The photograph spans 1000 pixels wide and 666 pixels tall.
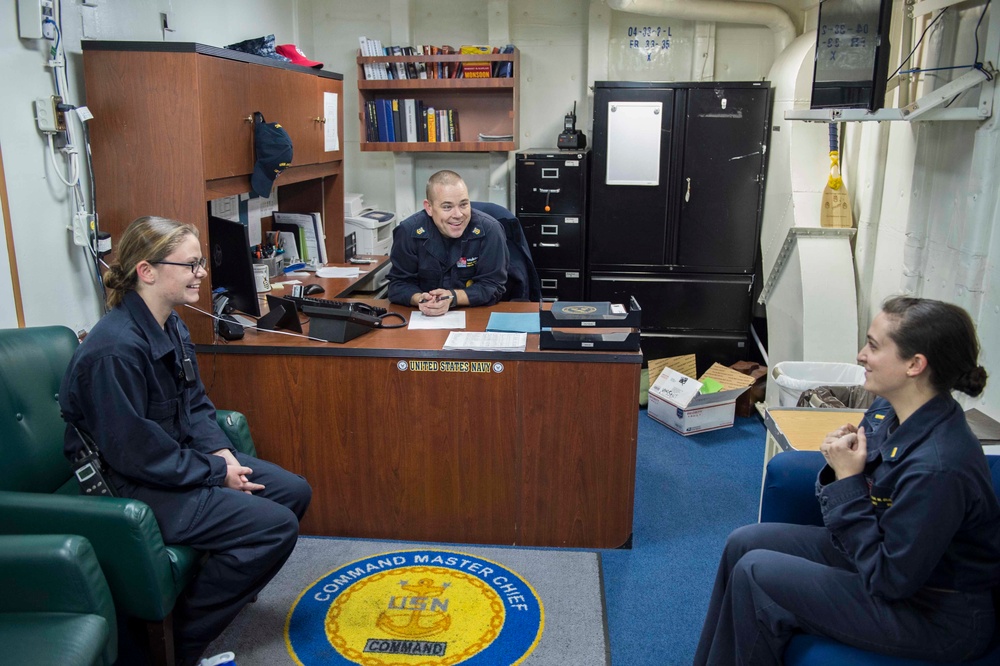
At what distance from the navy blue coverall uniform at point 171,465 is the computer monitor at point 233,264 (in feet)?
1.82

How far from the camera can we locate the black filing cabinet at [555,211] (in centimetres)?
471

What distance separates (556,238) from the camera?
4.82 metres

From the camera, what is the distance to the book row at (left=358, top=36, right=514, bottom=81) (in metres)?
4.73

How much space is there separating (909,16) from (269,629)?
10.9ft

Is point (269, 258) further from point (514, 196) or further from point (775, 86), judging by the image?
point (775, 86)

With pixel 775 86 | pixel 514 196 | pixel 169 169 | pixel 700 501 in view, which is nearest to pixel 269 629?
pixel 169 169

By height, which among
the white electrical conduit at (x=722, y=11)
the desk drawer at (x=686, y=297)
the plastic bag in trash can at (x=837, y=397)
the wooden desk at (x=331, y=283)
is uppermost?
the white electrical conduit at (x=722, y=11)

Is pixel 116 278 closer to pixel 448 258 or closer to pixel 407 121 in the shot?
pixel 448 258

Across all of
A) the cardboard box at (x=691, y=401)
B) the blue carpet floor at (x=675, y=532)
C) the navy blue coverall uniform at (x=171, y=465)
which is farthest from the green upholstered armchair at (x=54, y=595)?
the cardboard box at (x=691, y=401)

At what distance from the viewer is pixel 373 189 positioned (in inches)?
212

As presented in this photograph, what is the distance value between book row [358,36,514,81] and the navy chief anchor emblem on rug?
9.81 feet

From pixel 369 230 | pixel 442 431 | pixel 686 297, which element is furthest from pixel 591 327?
pixel 369 230

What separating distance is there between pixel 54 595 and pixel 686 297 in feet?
12.3

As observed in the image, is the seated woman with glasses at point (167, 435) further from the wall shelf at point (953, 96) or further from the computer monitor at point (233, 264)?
the wall shelf at point (953, 96)
